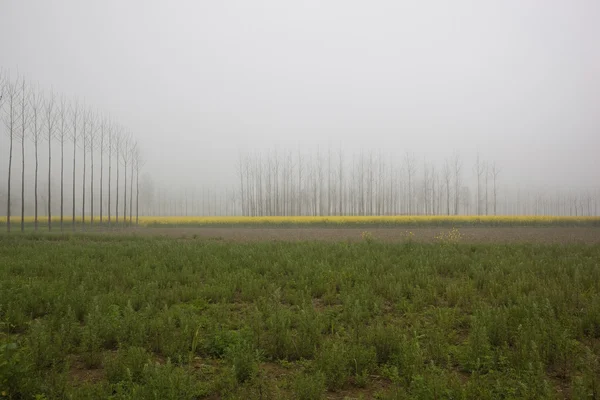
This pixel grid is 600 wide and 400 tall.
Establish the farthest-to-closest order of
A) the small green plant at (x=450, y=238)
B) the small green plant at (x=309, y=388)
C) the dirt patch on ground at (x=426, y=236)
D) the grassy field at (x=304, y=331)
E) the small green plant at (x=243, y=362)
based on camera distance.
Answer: the dirt patch on ground at (x=426, y=236), the small green plant at (x=450, y=238), the small green plant at (x=243, y=362), the grassy field at (x=304, y=331), the small green plant at (x=309, y=388)

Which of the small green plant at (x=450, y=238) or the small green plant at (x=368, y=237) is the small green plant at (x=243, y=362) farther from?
the small green plant at (x=450, y=238)

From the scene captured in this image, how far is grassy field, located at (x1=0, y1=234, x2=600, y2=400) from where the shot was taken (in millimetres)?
3854

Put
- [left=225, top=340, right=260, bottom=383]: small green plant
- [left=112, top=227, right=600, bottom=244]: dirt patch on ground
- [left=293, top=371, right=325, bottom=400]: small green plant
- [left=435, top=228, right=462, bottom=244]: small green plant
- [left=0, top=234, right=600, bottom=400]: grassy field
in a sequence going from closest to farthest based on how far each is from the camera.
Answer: [left=293, top=371, right=325, bottom=400]: small green plant, [left=0, top=234, right=600, bottom=400]: grassy field, [left=225, top=340, right=260, bottom=383]: small green plant, [left=435, top=228, right=462, bottom=244]: small green plant, [left=112, top=227, right=600, bottom=244]: dirt patch on ground

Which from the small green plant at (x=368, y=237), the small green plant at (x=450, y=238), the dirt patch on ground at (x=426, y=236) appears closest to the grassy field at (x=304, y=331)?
the small green plant at (x=450, y=238)

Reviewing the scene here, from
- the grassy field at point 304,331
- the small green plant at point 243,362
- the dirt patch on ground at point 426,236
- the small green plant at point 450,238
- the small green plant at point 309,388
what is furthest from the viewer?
the dirt patch on ground at point 426,236

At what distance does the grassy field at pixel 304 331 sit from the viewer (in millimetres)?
3854

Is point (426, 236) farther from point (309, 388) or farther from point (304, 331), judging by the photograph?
point (309, 388)

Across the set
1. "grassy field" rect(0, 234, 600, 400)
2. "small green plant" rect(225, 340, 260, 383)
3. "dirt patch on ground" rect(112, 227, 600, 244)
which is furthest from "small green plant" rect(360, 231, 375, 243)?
"small green plant" rect(225, 340, 260, 383)

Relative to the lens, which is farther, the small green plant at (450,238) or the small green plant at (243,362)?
the small green plant at (450,238)

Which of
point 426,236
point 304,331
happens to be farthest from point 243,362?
point 426,236

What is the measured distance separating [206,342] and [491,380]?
3.90 m

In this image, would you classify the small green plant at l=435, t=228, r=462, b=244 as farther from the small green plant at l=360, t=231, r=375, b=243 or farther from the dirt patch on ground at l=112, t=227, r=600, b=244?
the small green plant at l=360, t=231, r=375, b=243

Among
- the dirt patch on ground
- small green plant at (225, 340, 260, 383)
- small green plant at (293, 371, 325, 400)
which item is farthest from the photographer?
the dirt patch on ground

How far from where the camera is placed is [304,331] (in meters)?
5.24
